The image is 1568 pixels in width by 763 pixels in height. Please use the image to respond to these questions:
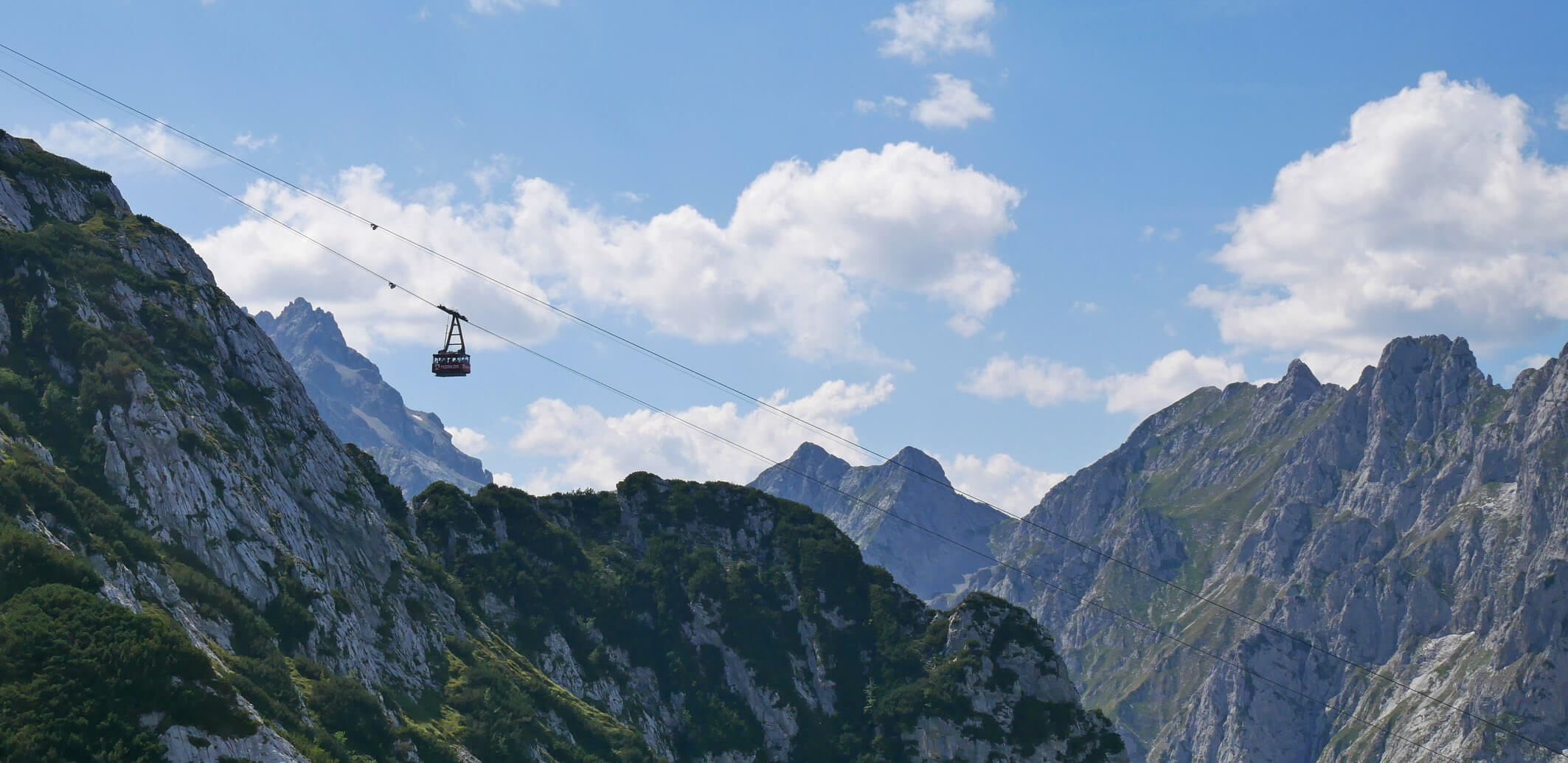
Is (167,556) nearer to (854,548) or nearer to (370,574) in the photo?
(370,574)

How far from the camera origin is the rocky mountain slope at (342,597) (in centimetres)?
7169

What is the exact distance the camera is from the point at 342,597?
363 feet

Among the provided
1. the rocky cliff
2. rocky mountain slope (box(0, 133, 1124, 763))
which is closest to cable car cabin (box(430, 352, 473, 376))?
rocky mountain slope (box(0, 133, 1124, 763))

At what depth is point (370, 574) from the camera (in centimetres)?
12088

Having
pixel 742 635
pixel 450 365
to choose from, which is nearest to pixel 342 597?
pixel 450 365

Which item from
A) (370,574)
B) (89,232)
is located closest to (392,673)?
(370,574)

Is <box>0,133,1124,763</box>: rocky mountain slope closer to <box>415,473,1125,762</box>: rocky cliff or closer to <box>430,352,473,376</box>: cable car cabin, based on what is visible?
<box>415,473,1125,762</box>: rocky cliff

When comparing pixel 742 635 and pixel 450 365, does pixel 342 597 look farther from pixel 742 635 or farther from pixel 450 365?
pixel 742 635

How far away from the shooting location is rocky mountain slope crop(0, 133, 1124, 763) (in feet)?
235

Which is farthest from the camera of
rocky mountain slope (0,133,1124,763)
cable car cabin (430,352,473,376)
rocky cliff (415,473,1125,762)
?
rocky cliff (415,473,1125,762)

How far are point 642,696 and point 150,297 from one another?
255ft

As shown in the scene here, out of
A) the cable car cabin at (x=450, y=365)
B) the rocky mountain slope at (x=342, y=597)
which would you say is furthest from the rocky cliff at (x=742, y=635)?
the cable car cabin at (x=450, y=365)

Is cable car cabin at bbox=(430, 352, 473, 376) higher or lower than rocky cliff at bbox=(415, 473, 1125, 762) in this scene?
higher

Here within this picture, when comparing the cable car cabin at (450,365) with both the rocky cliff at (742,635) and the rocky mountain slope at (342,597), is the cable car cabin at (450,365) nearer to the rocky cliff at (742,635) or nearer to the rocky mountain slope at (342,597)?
the rocky mountain slope at (342,597)
